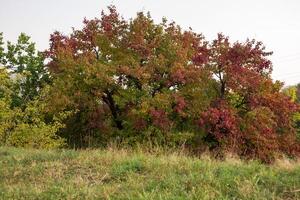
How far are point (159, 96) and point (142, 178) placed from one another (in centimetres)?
993

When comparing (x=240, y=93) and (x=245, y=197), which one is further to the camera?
(x=240, y=93)

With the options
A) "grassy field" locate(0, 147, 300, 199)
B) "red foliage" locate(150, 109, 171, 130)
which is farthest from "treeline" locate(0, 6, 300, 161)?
"grassy field" locate(0, 147, 300, 199)

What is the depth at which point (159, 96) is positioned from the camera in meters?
17.5

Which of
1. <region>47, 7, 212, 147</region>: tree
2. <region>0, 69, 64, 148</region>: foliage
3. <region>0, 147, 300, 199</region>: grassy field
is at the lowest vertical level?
<region>0, 147, 300, 199</region>: grassy field

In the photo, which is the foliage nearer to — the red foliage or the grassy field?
the red foliage

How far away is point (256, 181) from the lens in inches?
273

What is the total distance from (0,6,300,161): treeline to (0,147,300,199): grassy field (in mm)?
7427

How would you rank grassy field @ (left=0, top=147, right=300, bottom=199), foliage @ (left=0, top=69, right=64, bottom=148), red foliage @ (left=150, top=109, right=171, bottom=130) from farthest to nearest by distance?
foliage @ (left=0, top=69, right=64, bottom=148) → red foliage @ (left=150, top=109, right=171, bottom=130) → grassy field @ (left=0, top=147, right=300, bottom=199)

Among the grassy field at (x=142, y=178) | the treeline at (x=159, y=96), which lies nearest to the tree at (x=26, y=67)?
the treeline at (x=159, y=96)

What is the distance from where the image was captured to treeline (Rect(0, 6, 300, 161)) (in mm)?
17688

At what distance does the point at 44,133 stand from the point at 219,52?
337 inches

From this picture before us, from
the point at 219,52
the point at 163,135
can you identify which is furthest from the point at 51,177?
the point at 219,52

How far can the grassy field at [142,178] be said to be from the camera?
660 cm

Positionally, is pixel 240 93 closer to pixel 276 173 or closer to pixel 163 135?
pixel 163 135
